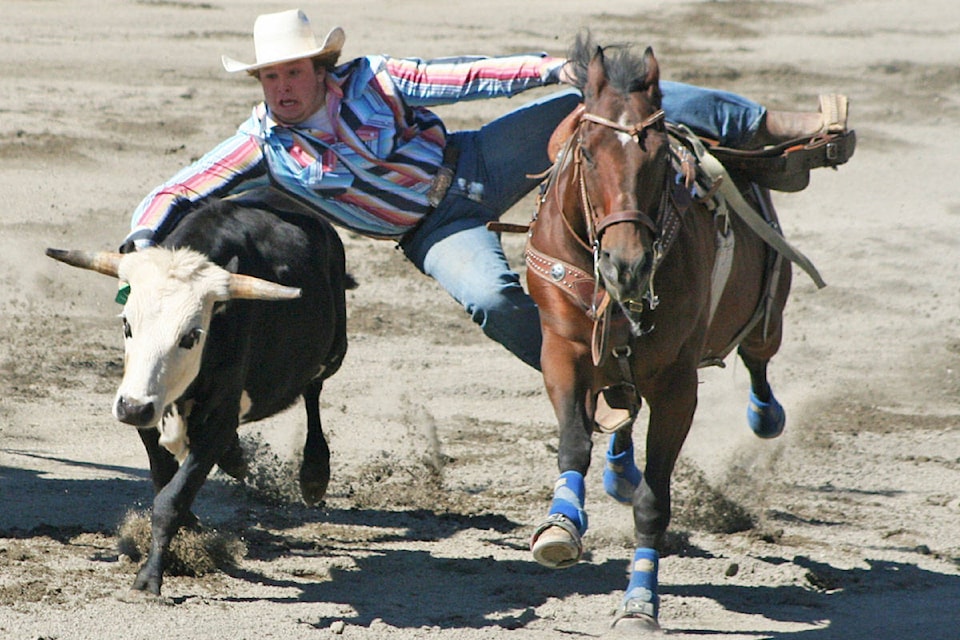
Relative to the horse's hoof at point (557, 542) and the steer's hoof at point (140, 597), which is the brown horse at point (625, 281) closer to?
the horse's hoof at point (557, 542)

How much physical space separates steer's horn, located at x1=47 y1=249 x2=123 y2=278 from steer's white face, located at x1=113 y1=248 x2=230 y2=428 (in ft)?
0.23

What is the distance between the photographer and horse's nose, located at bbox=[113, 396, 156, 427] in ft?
15.7

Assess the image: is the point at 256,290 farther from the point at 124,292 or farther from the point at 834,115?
the point at 834,115

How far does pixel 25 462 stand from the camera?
691cm

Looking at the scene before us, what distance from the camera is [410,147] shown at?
6.00m

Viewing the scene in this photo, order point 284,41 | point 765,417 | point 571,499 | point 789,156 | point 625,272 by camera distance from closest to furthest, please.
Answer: point 625,272, point 571,499, point 284,41, point 789,156, point 765,417

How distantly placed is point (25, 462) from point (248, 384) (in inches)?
71.1

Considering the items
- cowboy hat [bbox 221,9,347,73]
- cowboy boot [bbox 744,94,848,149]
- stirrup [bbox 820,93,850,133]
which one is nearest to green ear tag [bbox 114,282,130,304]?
cowboy hat [bbox 221,9,347,73]

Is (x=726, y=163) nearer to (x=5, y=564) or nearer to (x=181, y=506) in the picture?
A: (x=181, y=506)

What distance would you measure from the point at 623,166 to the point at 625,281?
38 centimetres

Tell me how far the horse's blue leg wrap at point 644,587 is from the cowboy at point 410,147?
101 cm

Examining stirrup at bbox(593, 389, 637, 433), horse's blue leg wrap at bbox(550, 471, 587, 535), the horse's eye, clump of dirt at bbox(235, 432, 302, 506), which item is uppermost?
the horse's eye

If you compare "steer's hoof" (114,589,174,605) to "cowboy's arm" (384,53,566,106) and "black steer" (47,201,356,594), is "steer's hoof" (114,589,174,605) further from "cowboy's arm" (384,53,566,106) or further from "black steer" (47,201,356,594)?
"cowboy's arm" (384,53,566,106)

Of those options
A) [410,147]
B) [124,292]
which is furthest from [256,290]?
[410,147]
